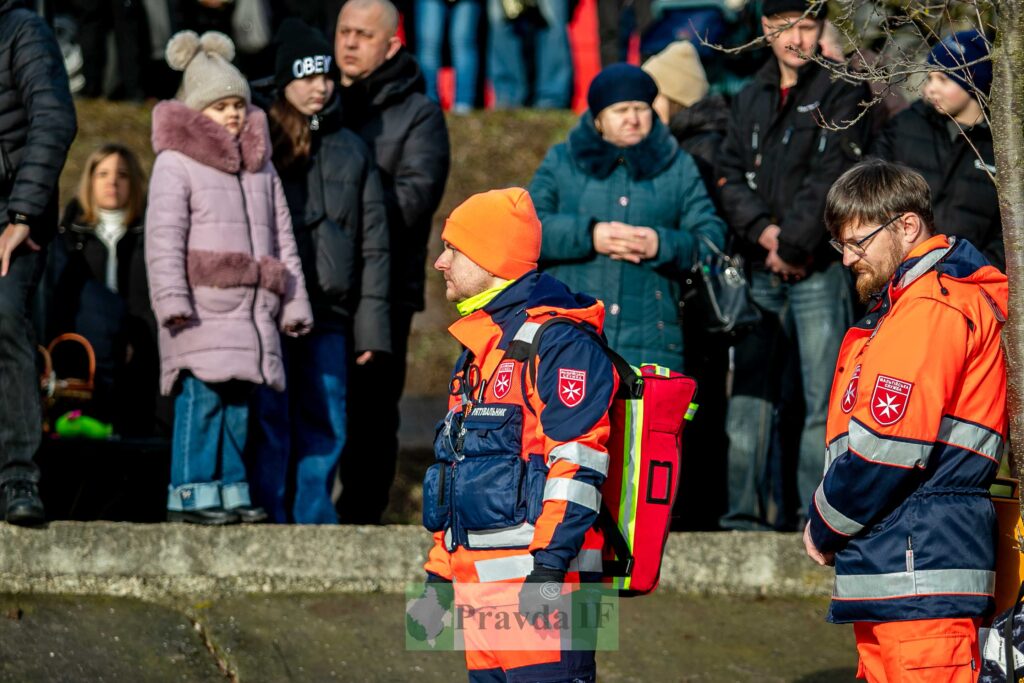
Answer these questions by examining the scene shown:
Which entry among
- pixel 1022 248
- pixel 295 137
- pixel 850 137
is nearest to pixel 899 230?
pixel 1022 248

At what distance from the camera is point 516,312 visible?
15.5ft

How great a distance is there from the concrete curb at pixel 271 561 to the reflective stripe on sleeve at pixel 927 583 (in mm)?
2595

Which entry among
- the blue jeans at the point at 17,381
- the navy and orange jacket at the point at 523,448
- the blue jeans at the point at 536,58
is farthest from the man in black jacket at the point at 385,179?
the blue jeans at the point at 536,58

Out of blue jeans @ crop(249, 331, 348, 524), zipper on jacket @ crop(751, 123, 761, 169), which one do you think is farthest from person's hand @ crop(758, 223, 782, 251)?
blue jeans @ crop(249, 331, 348, 524)

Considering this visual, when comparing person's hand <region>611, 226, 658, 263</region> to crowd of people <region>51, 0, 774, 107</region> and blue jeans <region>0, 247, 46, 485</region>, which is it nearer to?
blue jeans <region>0, 247, 46, 485</region>

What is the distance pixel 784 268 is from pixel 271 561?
2728 millimetres

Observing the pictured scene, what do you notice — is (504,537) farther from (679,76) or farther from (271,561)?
(679,76)

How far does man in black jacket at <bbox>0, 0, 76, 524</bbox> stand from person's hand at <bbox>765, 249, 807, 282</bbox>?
10.6 feet

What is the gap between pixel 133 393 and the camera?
8.10 metres

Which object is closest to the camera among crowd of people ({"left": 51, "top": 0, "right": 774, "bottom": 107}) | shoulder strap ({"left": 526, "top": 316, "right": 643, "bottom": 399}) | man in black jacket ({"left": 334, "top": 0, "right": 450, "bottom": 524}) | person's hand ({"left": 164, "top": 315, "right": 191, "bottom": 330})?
shoulder strap ({"left": 526, "top": 316, "right": 643, "bottom": 399})

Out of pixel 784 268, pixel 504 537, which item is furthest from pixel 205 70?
pixel 504 537

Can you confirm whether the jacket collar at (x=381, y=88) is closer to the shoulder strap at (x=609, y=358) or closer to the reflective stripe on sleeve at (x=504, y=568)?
the shoulder strap at (x=609, y=358)

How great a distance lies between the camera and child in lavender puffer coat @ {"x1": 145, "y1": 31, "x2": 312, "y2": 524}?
6555 mm

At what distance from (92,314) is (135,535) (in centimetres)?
183
